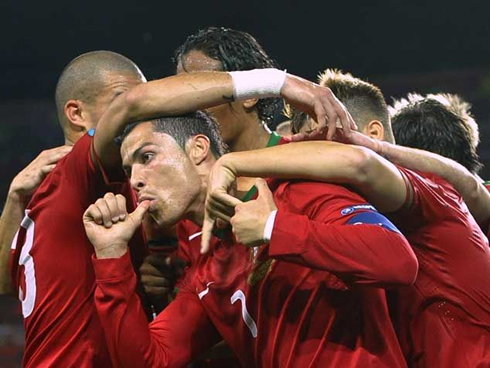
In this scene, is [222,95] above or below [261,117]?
above

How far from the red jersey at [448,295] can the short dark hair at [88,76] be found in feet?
3.44

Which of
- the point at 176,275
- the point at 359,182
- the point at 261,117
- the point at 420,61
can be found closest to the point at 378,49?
the point at 420,61

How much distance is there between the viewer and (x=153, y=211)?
2.18 metres

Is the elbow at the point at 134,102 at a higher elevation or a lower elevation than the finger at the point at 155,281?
higher

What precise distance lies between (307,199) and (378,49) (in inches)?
162

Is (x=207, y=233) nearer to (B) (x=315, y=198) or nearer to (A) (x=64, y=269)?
(B) (x=315, y=198)

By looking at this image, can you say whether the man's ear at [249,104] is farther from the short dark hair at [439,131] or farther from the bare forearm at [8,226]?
the bare forearm at [8,226]

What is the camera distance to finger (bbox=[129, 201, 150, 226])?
212 cm

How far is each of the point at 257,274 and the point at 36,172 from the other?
2.55 ft

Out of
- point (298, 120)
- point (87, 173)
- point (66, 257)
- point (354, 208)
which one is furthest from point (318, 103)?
point (66, 257)

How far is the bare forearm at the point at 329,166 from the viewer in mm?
1899

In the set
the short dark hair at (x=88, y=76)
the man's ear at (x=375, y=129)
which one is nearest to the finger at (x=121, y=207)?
the short dark hair at (x=88, y=76)

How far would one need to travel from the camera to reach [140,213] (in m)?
2.14

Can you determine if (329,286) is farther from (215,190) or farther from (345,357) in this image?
(215,190)
